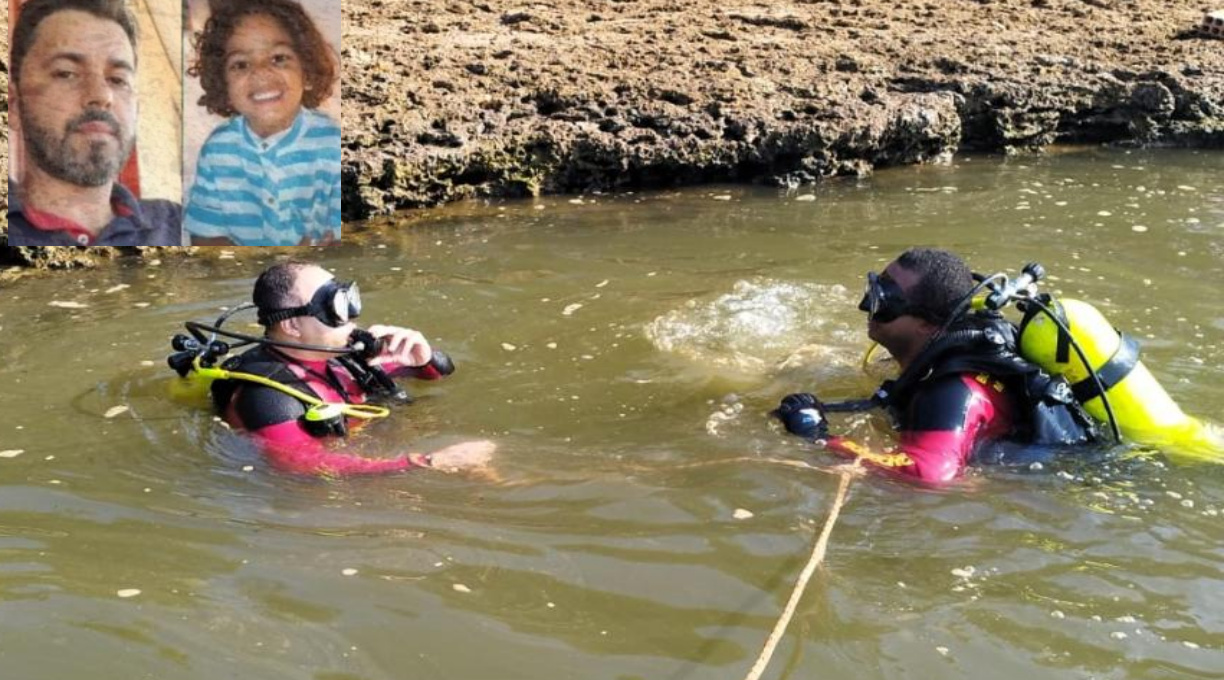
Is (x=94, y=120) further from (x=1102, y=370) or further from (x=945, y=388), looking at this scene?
(x=1102, y=370)

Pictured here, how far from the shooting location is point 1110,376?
430cm

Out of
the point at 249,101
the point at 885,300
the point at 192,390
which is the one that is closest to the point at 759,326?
the point at 885,300

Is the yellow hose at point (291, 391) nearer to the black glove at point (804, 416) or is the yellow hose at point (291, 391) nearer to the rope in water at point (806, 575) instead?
the black glove at point (804, 416)

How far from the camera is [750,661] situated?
340 centimetres

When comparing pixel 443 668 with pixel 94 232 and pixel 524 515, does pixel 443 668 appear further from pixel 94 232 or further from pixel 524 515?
pixel 94 232

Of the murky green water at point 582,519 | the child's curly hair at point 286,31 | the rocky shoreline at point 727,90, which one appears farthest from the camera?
the rocky shoreline at point 727,90

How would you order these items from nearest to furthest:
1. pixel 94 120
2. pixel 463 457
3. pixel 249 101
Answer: pixel 463 457 < pixel 94 120 < pixel 249 101

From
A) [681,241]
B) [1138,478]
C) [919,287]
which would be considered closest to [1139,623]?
[1138,478]

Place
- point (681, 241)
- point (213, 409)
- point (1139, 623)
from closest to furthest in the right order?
point (1139, 623) < point (213, 409) < point (681, 241)

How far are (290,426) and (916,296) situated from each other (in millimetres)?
2252

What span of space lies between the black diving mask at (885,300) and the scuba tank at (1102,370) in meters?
0.32

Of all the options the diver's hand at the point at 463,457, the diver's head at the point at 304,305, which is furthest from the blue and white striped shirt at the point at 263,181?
the diver's hand at the point at 463,457

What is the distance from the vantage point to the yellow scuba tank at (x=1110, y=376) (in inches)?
169

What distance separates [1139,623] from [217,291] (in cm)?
485
